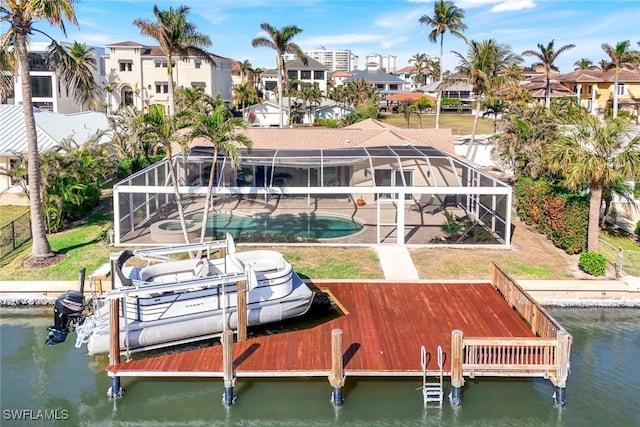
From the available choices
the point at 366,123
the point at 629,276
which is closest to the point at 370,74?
the point at 366,123

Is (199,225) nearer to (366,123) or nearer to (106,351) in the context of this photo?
(106,351)

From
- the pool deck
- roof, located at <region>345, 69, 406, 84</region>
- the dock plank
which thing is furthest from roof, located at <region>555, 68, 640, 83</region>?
the dock plank

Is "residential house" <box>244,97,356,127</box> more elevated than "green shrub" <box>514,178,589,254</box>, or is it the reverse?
"residential house" <box>244,97,356,127</box>

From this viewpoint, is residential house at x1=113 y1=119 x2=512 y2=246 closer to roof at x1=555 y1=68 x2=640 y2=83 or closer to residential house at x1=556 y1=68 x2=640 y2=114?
residential house at x1=556 y1=68 x2=640 y2=114

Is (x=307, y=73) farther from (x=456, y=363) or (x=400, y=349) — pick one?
(x=456, y=363)

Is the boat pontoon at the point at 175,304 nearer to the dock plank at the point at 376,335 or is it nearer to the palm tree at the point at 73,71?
the dock plank at the point at 376,335

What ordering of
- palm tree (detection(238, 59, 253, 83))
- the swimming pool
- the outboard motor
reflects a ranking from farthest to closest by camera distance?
palm tree (detection(238, 59, 253, 83)) < the swimming pool < the outboard motor

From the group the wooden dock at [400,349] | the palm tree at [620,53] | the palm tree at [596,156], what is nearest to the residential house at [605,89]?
the palm tree at [620,53]
